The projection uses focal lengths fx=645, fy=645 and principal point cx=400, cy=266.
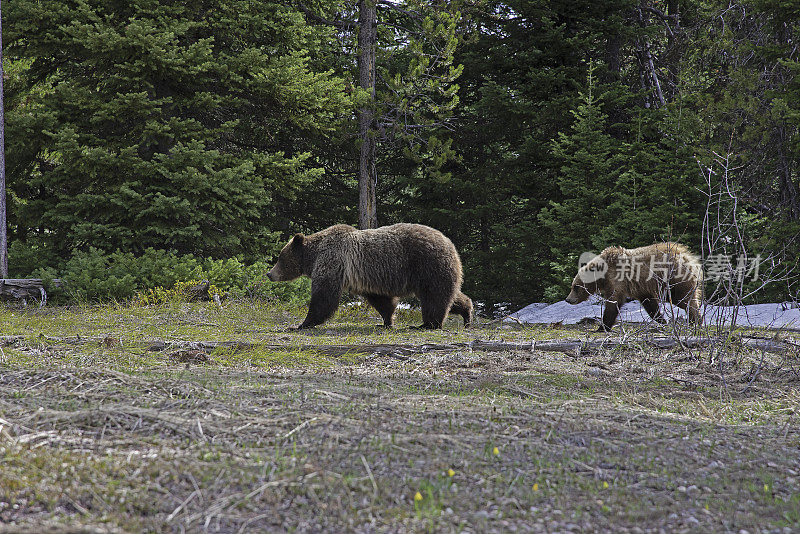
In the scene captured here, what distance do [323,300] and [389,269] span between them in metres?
0.98

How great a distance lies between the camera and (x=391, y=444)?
292cm

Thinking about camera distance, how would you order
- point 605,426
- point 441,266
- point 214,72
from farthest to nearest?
point 214,72 < point 441,266 < point 605,426

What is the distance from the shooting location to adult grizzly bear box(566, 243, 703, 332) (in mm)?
8273

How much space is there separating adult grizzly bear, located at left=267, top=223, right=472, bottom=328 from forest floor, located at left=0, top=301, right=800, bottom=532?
3224mm

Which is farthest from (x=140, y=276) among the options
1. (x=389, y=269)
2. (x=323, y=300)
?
(x=389, y=269)

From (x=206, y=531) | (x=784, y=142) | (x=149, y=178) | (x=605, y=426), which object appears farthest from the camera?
(x=149, y=178)

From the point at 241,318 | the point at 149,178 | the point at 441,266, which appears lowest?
the point at 241,318

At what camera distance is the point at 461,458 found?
2781mm

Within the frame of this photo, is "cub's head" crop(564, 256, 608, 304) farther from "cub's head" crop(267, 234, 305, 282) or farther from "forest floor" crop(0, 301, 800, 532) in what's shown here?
"cub's head" crop(267, 234, 305, 282)

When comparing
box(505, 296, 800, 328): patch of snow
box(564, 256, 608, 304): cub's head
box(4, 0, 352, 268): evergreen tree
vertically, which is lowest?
box(505, 296, 800, 328): patch of snow

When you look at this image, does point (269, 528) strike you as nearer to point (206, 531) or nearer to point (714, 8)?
point (206, 531)

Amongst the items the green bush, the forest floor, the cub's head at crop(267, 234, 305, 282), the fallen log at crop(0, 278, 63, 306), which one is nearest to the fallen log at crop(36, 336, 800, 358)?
the forest floor

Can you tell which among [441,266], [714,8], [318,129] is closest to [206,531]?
[441,266]

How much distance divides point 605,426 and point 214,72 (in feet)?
37.1
